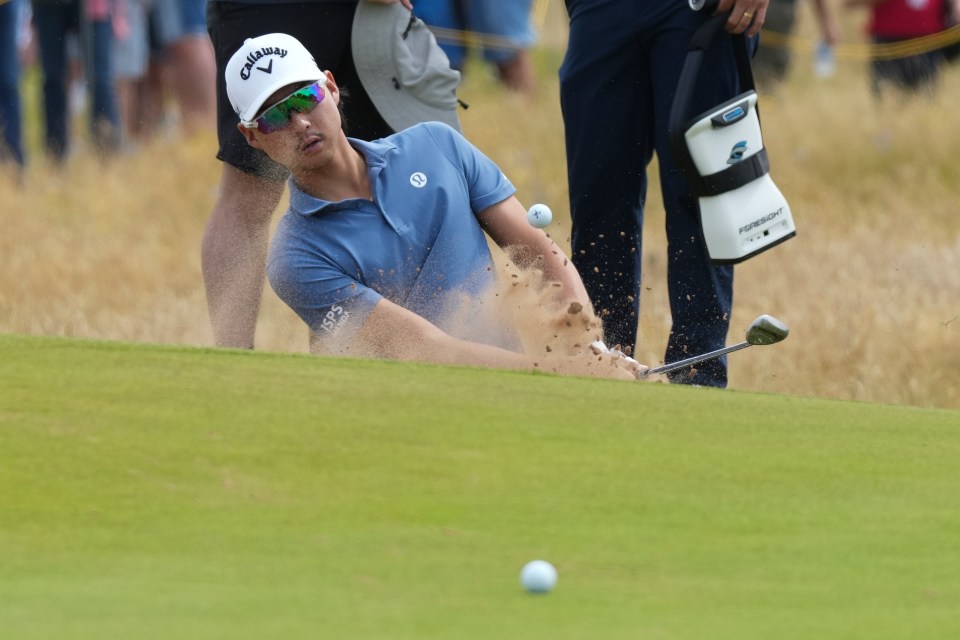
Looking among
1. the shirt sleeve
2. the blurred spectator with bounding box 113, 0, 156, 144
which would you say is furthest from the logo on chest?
the blurred spectator with bounding box 113, 0, 156, 144

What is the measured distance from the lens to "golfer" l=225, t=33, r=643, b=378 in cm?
488

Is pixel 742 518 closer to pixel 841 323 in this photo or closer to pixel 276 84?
pixel 276 84

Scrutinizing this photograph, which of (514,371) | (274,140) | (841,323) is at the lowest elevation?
(841,323)

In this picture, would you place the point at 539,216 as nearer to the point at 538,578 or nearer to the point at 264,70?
the point at 264,70

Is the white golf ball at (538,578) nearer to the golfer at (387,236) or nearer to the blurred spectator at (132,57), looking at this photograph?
the golfer at (387,236)

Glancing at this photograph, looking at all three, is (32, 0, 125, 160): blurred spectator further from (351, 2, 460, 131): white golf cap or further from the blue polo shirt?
the blue polo shirt

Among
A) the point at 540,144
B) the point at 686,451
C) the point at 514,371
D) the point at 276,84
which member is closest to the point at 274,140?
the point at 276,84

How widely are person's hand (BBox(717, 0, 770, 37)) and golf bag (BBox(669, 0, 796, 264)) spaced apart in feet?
0.09

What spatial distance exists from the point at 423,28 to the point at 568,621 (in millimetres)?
3669

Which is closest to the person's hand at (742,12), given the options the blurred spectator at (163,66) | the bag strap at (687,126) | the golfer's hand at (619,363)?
the bag strap at (687,126)

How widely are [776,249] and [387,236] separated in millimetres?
4067

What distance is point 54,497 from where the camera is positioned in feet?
10.5

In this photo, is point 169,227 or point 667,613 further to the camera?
point 169,227


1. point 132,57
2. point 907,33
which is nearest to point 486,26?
point 907,33
